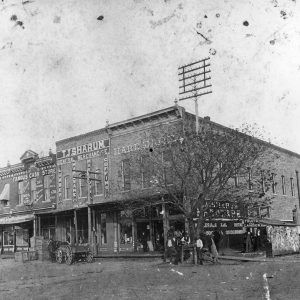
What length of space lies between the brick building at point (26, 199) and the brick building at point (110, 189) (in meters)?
1.15

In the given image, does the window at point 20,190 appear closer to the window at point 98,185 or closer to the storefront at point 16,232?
the storefront at point 16,232

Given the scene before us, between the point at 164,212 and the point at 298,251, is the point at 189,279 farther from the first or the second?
the point at 298,251

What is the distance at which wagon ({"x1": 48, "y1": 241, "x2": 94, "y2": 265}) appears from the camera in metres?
23.5

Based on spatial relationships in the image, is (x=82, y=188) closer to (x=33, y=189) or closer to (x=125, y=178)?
(x=125, y=178)

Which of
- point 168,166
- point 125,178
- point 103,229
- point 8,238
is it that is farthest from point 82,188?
point 8,238

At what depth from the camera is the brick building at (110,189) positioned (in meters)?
26.5

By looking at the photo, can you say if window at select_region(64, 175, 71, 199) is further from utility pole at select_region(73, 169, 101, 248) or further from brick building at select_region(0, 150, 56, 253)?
utility pole at select_region(73, 169, 101, 248)

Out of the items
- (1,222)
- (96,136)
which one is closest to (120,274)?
(96,136)

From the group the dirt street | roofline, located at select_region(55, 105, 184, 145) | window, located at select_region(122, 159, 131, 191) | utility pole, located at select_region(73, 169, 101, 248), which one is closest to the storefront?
utility pole, located at select_region(73, 169, 101, 248)

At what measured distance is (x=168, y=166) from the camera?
75.8ft

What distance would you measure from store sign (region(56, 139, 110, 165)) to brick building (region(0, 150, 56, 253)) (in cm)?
91

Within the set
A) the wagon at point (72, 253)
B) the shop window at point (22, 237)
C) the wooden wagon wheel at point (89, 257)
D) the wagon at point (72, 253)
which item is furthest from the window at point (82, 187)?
the shop window at point (22, 237)

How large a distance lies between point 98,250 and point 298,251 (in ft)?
40.3

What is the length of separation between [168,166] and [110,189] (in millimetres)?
6476
